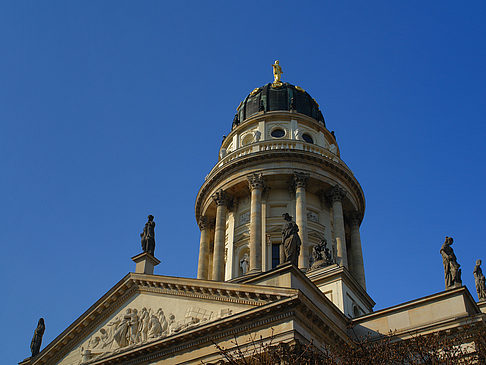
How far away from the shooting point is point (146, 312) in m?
25.9

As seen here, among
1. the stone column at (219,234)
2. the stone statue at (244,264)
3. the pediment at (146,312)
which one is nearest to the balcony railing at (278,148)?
the stone column at (219,234)

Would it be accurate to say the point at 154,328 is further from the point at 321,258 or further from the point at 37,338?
the point at 321,258

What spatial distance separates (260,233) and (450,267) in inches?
586

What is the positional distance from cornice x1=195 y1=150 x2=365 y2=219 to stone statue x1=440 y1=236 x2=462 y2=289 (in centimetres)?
1565

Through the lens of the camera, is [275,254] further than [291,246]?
Yes

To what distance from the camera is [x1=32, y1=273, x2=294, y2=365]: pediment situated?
22.7 metres

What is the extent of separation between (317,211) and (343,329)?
56.0ft

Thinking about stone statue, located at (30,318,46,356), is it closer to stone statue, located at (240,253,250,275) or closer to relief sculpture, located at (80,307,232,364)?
relief sculpture, located at (80,307,232,364)

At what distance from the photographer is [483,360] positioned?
630 inches

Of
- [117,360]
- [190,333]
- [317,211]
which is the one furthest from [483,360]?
[317,211]

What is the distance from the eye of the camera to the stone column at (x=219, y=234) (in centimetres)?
3841

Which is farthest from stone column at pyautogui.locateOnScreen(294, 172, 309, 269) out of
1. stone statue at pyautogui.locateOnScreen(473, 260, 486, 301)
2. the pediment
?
the pediment

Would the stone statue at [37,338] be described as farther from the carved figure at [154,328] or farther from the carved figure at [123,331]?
the carved figure at [154,328]

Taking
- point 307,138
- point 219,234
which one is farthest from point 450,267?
point 307,138
